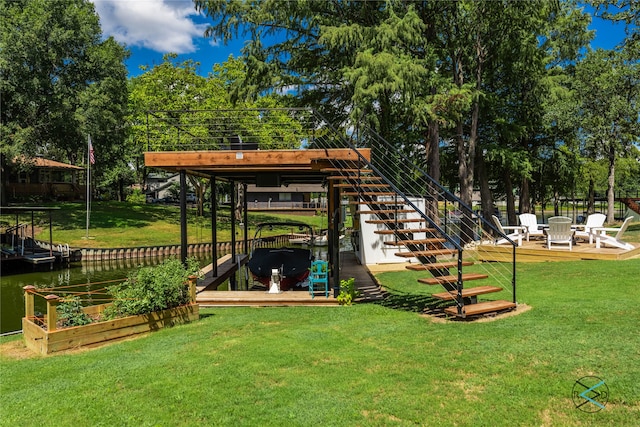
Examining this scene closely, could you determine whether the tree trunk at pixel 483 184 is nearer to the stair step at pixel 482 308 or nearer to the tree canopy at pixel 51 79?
the stair step at pixel 482 308

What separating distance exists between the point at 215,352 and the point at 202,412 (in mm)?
1744

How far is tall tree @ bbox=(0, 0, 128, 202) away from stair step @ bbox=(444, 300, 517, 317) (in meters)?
27.3

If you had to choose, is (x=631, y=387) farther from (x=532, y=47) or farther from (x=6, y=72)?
(x=6, y=72)

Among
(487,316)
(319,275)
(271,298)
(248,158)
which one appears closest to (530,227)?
(319,275)

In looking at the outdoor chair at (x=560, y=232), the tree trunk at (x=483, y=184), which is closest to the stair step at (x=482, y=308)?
the outdoor chair at (x=560, y=232)

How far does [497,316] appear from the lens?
23.0ft

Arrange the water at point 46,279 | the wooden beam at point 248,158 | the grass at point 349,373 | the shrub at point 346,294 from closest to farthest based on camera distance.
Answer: the grass at point 349,373
the shrub at point 346,294
the wooden beam at point 248,158
the water at point 46,279

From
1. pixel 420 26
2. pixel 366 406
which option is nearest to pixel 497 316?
pixel 366 406

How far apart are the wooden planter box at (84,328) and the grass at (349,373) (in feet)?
0.91

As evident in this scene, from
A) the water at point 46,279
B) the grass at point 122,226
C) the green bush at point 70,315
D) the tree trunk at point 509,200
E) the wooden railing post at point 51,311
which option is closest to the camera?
the wooden railing post at point 51,311

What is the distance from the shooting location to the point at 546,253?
13031 mm

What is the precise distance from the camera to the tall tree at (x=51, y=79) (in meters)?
25.7

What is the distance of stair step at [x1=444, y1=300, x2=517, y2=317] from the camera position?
6873 mm

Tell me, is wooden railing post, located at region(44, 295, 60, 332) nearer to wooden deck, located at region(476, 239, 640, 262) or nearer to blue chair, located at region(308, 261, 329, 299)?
blue chair, located at region(308, 261, 329, 299)
